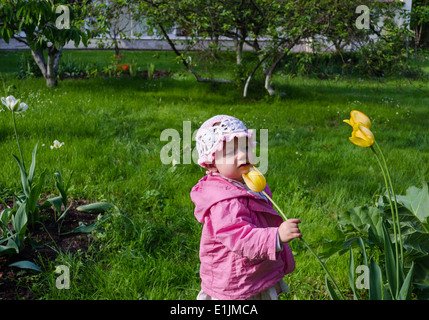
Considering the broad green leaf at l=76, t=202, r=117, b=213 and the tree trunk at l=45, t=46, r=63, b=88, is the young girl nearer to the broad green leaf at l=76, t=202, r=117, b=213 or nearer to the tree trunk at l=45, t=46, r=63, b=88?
the broad green leaf at l=76, t=202, r=117, b=213

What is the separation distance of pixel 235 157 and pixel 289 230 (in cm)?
33

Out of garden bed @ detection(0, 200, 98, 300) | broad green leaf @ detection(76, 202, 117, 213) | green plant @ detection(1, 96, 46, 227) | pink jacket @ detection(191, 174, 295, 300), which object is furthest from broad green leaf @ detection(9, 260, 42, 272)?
pink jacket @ detection(191, 174, 295, 300)

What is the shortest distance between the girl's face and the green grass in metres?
0.95

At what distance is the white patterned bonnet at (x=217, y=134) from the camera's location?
144 centimetres

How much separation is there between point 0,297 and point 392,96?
286 inches

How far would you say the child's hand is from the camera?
125 cm

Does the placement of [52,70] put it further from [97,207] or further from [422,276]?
[422,276]

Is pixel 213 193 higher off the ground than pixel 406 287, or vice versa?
pixel 213 193

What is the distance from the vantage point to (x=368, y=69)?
5848 mm

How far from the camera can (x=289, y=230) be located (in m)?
1.26

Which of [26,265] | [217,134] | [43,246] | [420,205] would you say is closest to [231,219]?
[217,134]

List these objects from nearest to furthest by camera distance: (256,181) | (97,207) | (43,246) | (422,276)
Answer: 1. (256,181)
2. (422,276)
3. (43,246)
4. (97,207)

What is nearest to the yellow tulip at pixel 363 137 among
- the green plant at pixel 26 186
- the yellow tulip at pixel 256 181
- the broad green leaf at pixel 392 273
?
the yellow tulip at pixel 256 181
